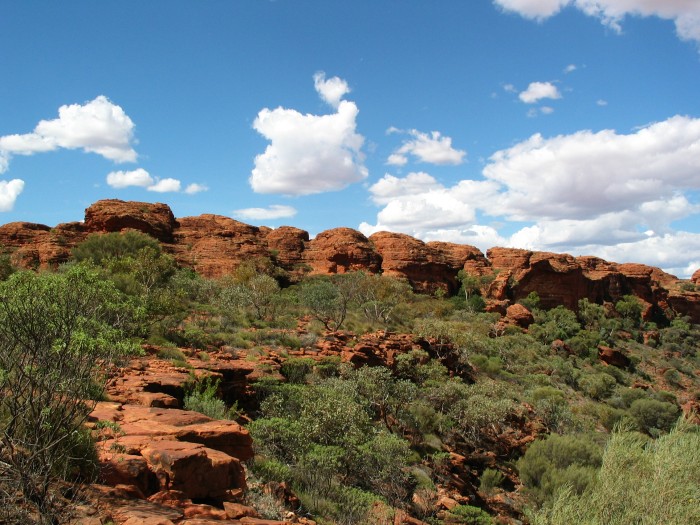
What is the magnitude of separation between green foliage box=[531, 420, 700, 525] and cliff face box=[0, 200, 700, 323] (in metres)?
36.0

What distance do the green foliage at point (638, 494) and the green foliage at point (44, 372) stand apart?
6816mm

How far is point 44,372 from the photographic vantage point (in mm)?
5059

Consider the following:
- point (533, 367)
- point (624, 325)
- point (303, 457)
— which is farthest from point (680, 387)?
point (303, 457)

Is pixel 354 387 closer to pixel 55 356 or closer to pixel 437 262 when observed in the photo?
pixel 55 356

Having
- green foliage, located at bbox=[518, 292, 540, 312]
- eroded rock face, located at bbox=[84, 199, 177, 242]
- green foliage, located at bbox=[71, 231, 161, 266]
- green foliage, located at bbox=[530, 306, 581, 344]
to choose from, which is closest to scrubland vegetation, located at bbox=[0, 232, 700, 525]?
green foliage, located at bbox=[71, 231, 161, 266]

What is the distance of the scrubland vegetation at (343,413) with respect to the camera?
5.14 meters

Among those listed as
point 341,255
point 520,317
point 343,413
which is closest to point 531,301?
point 520,317

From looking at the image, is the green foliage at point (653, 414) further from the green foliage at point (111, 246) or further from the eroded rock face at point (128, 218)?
the eroded rock face at point (128, 218)

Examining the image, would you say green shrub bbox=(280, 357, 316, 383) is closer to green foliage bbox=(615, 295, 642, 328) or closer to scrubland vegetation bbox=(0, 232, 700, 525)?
scrubland vegetation bbox=(0, 232, 700, 525)

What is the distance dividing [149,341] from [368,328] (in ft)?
46.5

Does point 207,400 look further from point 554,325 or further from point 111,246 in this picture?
point 554,325

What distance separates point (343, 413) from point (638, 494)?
18.4ft

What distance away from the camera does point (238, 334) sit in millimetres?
17578

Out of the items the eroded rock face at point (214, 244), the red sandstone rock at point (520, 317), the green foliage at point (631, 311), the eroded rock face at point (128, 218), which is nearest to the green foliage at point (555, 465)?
the eroded rock face at point (214, 244)
